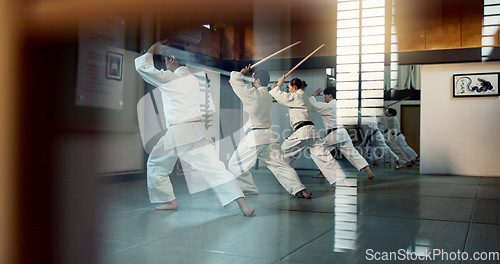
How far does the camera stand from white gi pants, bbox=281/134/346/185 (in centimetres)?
307

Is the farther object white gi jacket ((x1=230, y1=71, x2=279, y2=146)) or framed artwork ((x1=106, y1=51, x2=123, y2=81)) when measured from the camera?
white gi jacket ((x1=230, y1=71, x2=279, y2=146))

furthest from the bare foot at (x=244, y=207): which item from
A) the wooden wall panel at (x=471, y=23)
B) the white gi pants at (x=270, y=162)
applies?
the wooden wall panel at (x=471, y=23)

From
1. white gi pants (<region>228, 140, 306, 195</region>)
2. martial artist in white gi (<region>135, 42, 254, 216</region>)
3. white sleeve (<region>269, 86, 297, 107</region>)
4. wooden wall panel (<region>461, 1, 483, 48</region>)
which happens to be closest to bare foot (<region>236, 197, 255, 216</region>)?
martial artist in white gi (<region>135, 42, 254, 216</region>)

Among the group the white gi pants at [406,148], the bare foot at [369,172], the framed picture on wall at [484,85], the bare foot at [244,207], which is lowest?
the bare foot at [244,207]

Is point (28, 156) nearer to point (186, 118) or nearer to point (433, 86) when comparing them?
point (186, 118)

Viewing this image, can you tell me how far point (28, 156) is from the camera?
686 millimetres

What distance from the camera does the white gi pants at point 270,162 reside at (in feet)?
8.86

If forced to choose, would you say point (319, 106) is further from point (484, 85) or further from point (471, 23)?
point (471, 23)

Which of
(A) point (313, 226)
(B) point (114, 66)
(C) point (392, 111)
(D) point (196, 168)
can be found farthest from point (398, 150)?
(B) point (114, 66)

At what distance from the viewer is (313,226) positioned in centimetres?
180

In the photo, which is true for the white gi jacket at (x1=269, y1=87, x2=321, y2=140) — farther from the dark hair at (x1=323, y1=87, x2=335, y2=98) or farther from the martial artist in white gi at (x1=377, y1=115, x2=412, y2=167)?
the martial artist in white gi at (x1=377, y1=115, x2=412, y2=167)

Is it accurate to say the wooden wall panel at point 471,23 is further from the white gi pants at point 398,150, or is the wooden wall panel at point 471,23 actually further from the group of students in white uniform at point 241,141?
the group of students in white uniform at point 241,141

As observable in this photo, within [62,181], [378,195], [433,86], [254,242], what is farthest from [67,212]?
[378,195]

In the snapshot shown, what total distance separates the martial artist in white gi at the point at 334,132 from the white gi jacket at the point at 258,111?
0.78 metres
